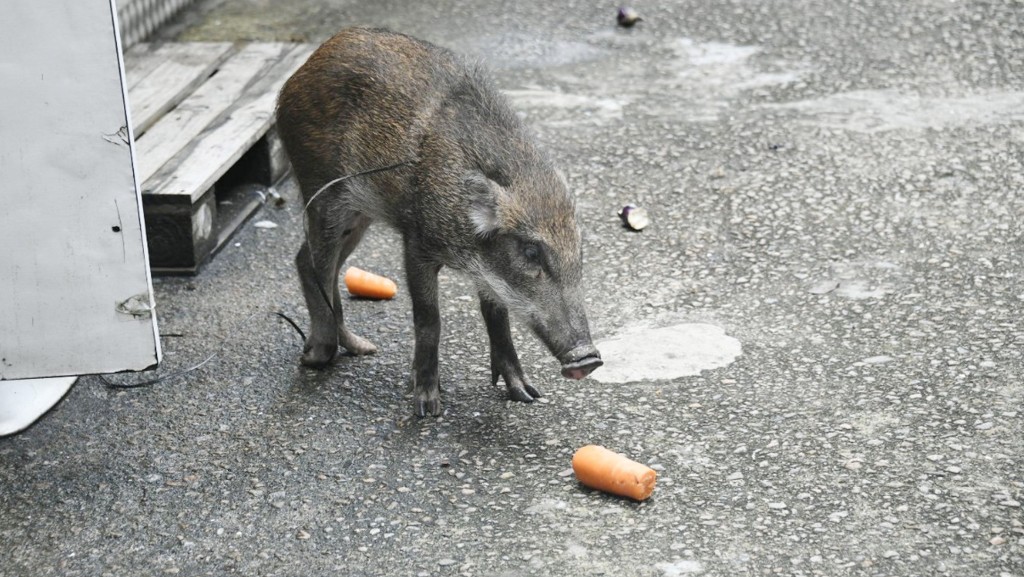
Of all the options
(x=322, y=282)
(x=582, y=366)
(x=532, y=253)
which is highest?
(x=532, y=253)

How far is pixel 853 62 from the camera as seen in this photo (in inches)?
316

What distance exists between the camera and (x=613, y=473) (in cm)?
391

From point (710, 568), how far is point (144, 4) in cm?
622

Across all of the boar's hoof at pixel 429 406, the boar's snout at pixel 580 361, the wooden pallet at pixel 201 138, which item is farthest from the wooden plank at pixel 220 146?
the boar's snout at pixel 580 361

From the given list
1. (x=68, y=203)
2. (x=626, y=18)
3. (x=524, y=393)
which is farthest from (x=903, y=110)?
(x=68, y=203)

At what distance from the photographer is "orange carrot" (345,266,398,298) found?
18.1 ft

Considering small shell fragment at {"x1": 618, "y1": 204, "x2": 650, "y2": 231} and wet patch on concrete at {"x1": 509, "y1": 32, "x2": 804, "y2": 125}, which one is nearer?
small shell fragment at {"x1": 618, "y1": 204, "x2": 650, "y2": 231}

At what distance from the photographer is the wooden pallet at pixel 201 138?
5.57 metres

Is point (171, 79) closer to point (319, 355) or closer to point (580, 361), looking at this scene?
point (319, 355)

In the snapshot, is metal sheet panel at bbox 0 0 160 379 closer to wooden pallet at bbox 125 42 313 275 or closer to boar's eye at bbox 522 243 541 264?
boar's eye at bbox 522 243 541 264

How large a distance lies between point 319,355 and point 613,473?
5.03 feet

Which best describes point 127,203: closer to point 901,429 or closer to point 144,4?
point 901,429

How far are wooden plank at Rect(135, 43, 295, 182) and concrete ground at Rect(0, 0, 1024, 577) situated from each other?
554mm

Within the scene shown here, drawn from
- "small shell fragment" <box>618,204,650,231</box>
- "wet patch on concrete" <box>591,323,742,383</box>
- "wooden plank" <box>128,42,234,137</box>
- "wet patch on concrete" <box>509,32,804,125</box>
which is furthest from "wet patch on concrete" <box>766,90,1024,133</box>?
"wooden plank" <box>128,42,234,137</box>
